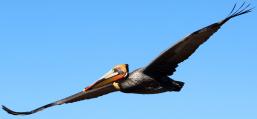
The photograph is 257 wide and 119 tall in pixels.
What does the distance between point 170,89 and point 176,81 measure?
1.04 ft

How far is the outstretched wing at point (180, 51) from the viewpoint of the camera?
22.9m

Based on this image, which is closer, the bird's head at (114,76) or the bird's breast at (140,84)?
the bird's breast at (140,84)

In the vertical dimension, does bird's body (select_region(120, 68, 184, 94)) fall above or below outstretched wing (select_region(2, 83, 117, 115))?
below

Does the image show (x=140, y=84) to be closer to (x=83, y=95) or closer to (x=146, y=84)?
(x=146, y=84)

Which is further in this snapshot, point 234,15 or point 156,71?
point 156,71

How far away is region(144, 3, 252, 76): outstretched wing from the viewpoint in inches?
900

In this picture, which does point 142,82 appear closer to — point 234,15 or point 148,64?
point 148,64

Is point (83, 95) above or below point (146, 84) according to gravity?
above

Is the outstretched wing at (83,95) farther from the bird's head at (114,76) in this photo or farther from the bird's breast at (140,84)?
the bird's breast at (140,84)

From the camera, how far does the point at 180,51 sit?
2367 cm

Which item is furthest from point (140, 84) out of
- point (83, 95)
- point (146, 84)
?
point (83, 95)

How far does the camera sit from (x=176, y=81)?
79.9 feet

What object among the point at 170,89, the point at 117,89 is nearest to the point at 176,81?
the point at 170,89

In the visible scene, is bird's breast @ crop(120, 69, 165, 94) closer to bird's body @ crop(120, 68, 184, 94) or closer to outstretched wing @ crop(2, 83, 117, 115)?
bird's body @ crop(120, 68, 184, 94)
